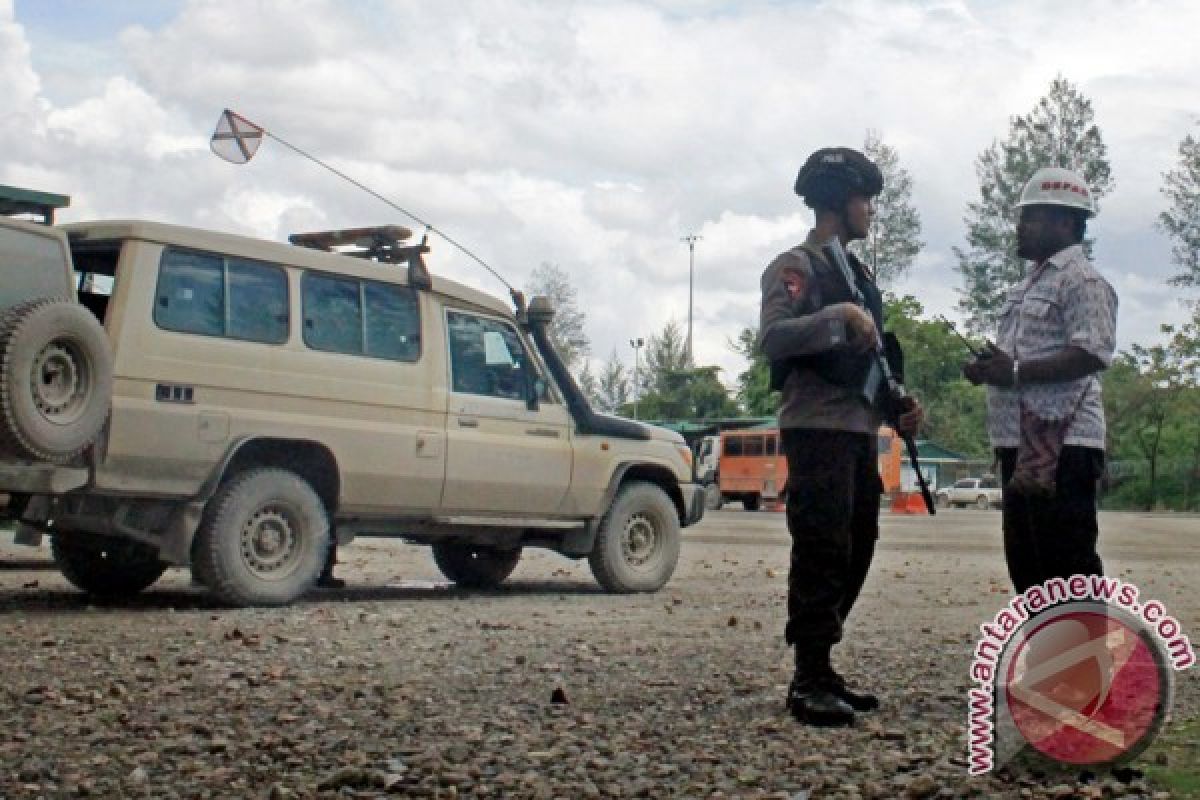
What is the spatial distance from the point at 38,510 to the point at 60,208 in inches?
66.1

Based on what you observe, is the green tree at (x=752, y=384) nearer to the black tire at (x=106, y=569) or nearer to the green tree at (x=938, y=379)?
the green tree at (x=938, y=379)

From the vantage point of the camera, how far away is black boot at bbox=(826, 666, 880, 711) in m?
5.44

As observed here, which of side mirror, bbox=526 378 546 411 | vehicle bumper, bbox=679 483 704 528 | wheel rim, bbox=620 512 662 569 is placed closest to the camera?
side mirror, bbox=526 378 546 411

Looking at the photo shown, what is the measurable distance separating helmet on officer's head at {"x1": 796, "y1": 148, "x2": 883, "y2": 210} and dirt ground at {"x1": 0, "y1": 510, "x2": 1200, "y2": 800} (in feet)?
5.72

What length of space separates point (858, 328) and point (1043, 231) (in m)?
0.69

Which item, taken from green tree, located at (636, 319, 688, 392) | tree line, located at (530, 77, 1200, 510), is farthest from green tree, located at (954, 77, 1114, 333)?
green tree, located at (636, 319, 688, 392)

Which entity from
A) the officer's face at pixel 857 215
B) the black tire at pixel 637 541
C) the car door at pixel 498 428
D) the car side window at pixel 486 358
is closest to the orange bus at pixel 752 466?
the black tire at pixel 637 541

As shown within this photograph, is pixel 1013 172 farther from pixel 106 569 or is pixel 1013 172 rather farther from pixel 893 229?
pixel 106 569

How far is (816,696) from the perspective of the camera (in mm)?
5375

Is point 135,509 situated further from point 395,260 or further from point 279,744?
point 279,744

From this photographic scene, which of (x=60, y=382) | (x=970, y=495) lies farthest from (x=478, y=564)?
(x=970, y=495)

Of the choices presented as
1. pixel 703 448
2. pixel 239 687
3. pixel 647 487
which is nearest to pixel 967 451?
pixel 703 448

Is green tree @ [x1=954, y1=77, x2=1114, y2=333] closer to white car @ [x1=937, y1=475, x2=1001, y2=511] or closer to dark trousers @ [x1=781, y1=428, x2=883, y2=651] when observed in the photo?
white car @ [x1=937, y1=475, x2=1001, y2=511]

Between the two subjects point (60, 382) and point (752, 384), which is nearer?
point (60, 382)
